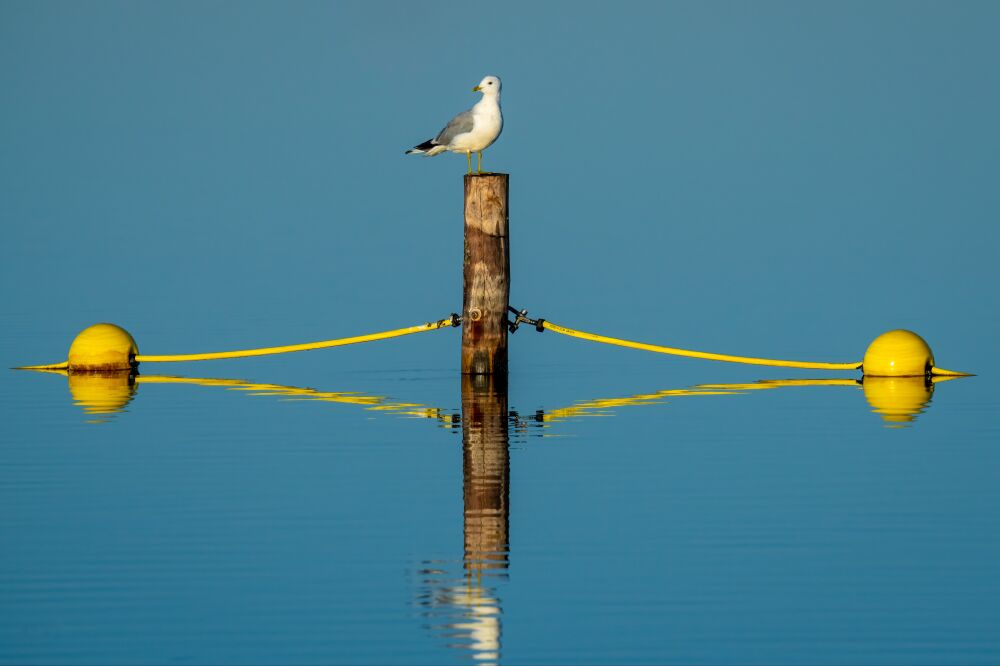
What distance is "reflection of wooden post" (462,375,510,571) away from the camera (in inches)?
431

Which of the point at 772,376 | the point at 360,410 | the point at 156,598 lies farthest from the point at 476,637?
the point at 772,376

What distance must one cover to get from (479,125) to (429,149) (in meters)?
1.11

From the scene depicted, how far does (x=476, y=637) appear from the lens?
9062 millimetres

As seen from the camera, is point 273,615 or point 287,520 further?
Result: point 287,520

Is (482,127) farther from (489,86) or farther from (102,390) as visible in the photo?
(102,390)

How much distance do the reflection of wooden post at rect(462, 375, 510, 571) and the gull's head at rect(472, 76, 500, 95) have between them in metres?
3.33

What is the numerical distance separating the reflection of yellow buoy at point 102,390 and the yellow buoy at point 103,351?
4.0 inches

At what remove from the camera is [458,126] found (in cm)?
2061

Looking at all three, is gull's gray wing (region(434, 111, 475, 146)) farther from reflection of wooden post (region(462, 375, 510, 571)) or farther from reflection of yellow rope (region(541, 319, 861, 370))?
reflection of wooden post (region(462, 375, 510, 571))

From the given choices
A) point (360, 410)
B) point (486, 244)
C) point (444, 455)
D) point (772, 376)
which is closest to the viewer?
point (444, 455)

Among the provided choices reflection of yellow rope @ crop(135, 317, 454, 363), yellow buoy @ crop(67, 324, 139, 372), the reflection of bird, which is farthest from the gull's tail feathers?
yellow buoy @ crop(67, 324, 139, 372)

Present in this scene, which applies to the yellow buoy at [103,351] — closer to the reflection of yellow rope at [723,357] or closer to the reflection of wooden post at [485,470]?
the reflection of wooden post at [485,470]

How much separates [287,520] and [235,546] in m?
0.85

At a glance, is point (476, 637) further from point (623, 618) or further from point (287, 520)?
point (287, 520)
